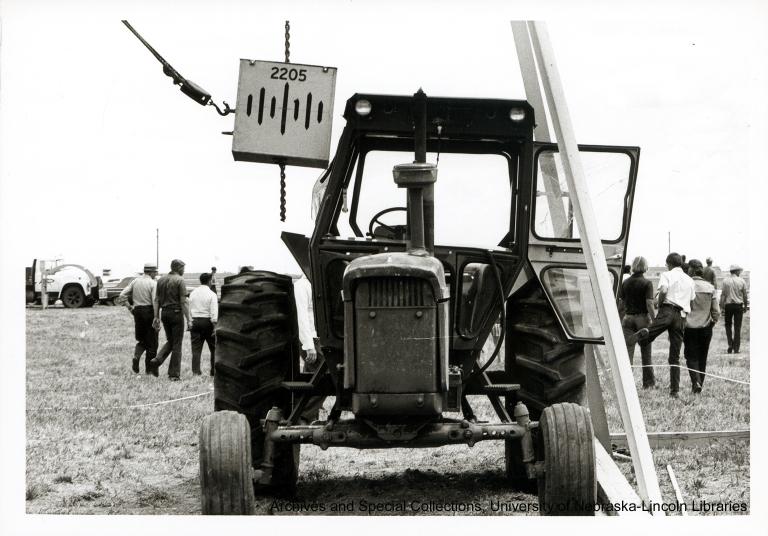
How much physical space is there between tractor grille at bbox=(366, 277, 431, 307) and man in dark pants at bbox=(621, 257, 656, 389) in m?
7.27

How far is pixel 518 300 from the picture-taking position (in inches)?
272

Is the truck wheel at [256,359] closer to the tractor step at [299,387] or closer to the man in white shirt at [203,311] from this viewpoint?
the tractor step at [299,387]

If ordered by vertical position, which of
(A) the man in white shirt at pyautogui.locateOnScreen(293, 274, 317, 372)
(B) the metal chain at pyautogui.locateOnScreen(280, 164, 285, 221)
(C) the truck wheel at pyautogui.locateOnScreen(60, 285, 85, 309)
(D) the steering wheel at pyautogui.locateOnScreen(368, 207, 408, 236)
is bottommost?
(C) the truck wheel at pyautogui.locateOnScreen(60, 285, 85, 309)

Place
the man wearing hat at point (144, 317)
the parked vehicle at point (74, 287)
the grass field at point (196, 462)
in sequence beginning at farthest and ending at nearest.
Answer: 1. the parked vehicle at point (74, 287)
2. the man wearing hat at point (144, 317)
3. the grass field at point (196, 462)

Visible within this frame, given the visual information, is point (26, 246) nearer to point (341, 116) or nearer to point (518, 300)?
point (341, 116)

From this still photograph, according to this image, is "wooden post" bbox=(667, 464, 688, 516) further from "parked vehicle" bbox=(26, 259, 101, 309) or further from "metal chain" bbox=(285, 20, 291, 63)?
"parked vehicle" bbox=(26, 259, 101, 309)

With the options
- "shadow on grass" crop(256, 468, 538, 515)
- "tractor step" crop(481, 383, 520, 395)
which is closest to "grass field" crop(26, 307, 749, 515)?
"shadow on grass" crop(256, 468, 538, 515)

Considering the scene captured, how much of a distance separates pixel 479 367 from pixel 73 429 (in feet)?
15.3

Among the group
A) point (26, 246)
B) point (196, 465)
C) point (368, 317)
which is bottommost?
point (196, 465)

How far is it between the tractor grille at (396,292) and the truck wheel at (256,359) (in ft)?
4.85

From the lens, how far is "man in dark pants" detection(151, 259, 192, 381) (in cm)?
1392

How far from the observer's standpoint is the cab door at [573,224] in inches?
266

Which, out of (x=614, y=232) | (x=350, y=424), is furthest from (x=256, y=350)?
(x=614, y=232)

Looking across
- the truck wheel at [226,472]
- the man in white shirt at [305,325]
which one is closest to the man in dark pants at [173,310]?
the man in white shirt at [305,325]
